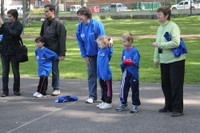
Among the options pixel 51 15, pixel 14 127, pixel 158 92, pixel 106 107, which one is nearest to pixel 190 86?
pixel 158 92

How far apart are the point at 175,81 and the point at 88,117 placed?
5.37ft

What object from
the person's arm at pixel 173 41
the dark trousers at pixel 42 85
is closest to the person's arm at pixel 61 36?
the dark trousers at pixel 42 85

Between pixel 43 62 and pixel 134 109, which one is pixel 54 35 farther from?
pixel 134 109

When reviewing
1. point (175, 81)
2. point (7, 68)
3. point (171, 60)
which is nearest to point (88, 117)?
point (175, 81)

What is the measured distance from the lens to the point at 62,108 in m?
8.03

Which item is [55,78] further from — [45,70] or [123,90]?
[123,90]

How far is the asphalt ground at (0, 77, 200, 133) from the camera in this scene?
651 centimetres

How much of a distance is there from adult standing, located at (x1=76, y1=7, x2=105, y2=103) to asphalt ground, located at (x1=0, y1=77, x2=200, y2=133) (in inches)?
20.2

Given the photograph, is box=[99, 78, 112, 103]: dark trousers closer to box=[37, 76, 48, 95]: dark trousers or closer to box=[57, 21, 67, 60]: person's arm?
Answer: box=[57, 21, 67, 60]: person's arm

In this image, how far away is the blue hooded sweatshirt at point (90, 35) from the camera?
812cm

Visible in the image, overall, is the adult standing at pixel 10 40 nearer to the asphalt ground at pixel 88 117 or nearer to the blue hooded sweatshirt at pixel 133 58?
the asphalt ground at pixel 88 117

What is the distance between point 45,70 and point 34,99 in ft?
2.30

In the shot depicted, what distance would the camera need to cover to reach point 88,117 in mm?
7273

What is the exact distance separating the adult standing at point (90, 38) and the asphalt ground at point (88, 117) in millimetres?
514
